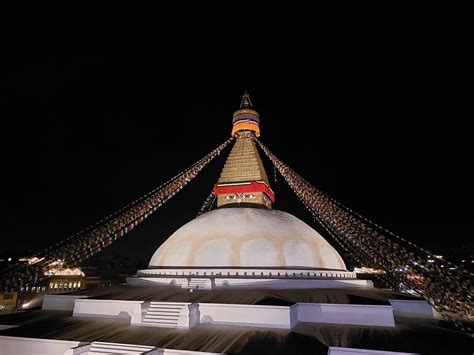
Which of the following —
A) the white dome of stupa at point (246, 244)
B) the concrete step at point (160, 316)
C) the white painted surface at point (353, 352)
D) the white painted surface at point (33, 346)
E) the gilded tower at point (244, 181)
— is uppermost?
the gilded tower at point (244, 181)

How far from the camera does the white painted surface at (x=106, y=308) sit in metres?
8.34

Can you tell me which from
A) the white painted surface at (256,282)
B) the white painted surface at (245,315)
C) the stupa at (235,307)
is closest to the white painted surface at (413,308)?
the stupa at (235,307)

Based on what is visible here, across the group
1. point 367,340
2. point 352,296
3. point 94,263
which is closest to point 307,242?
point 352,296

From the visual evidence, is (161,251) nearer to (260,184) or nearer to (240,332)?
(260,184)

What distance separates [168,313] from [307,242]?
5846 millimetres

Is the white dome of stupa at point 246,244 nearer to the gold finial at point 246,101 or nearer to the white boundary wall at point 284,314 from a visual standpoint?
the white boundary wall at point 284,314

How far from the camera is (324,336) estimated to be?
663 centimetres

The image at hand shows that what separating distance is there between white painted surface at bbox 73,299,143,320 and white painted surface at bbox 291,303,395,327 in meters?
4.39

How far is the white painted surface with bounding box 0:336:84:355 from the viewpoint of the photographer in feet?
22.5

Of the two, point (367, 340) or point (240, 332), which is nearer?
point (367, 340)

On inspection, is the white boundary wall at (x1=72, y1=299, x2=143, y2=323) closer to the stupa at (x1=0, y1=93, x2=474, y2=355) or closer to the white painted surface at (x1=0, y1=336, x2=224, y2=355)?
the stupa at (x1=0, y1=93, x2=474, y2=355)

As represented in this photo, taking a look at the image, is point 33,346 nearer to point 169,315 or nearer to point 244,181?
point 169,315

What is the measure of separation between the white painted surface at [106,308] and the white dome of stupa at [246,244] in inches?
108

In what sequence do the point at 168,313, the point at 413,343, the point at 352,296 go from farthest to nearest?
the point at 352,296, the point at 168,313, the point at 413,343
